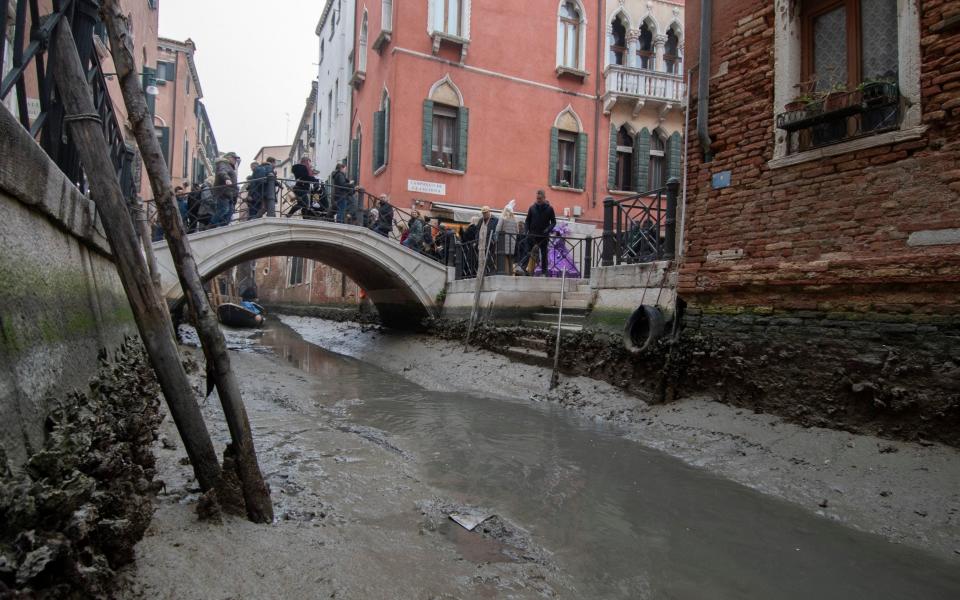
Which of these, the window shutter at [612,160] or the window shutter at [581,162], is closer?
the window shutter at [581,162]

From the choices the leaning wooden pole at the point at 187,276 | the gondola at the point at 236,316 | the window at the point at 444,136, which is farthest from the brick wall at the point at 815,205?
the gondola at the point at 236,316

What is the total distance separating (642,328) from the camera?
6.90 meters

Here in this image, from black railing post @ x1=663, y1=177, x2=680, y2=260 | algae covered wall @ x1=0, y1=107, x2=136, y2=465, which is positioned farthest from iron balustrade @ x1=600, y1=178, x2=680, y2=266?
algae covered wall @ x1=0, y1=107, x2=136, y2=465

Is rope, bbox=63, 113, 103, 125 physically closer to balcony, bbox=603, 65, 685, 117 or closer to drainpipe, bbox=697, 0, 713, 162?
drainpipe, bbox=697, 0, 713, 162

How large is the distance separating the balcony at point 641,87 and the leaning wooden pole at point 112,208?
1600 cm

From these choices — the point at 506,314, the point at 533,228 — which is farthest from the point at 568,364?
the point at 533,228

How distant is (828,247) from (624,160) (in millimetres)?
13367

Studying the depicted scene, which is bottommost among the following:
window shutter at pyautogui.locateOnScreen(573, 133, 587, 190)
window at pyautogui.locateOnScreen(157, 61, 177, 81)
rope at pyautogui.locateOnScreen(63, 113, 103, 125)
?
rope at pyautogui.locateOnScreen(63, 113, 103, 125)

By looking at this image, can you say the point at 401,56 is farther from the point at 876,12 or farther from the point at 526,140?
the point at 876,12

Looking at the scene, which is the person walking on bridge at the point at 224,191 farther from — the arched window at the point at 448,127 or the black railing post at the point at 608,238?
the black railing post at the point at 608,238

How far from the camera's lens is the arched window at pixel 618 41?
17453 millimetres

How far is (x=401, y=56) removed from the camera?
14.9 meters

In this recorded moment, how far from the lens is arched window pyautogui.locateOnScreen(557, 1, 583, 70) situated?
55.6 ft

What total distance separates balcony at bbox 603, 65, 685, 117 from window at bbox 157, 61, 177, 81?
16.9 m
